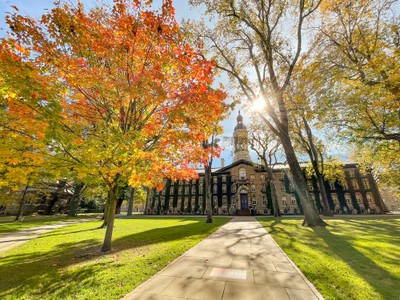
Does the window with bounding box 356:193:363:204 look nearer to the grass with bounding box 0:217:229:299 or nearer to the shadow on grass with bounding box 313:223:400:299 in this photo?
the shadow on grass with bounding box 313:223:400:299

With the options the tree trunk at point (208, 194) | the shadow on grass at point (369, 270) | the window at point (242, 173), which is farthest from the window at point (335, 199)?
the shadow on grass at point (369, 270)

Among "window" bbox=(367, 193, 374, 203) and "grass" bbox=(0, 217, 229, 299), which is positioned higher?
"window" bbox=(367, 193, 374, 203)

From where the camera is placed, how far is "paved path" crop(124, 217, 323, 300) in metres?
3.73

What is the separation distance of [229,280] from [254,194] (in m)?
38.3

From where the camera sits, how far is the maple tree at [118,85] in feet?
18.8

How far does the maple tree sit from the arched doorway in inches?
1389

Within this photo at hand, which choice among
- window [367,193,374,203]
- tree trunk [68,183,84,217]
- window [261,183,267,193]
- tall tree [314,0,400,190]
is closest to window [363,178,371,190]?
window [367,193,374,203]

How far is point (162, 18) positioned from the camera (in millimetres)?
6355

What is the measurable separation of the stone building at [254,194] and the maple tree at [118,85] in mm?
27773

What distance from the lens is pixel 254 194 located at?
40219 millimetres

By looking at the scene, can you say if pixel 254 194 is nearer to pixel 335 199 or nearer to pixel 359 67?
pixel 335 199

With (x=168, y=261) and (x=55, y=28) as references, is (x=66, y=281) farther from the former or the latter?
(x=55, y=28)

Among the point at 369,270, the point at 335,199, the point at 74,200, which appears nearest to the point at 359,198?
the point at 335,199

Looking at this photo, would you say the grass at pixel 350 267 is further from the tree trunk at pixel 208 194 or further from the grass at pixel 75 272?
the tree trunk at pixel 208 194
